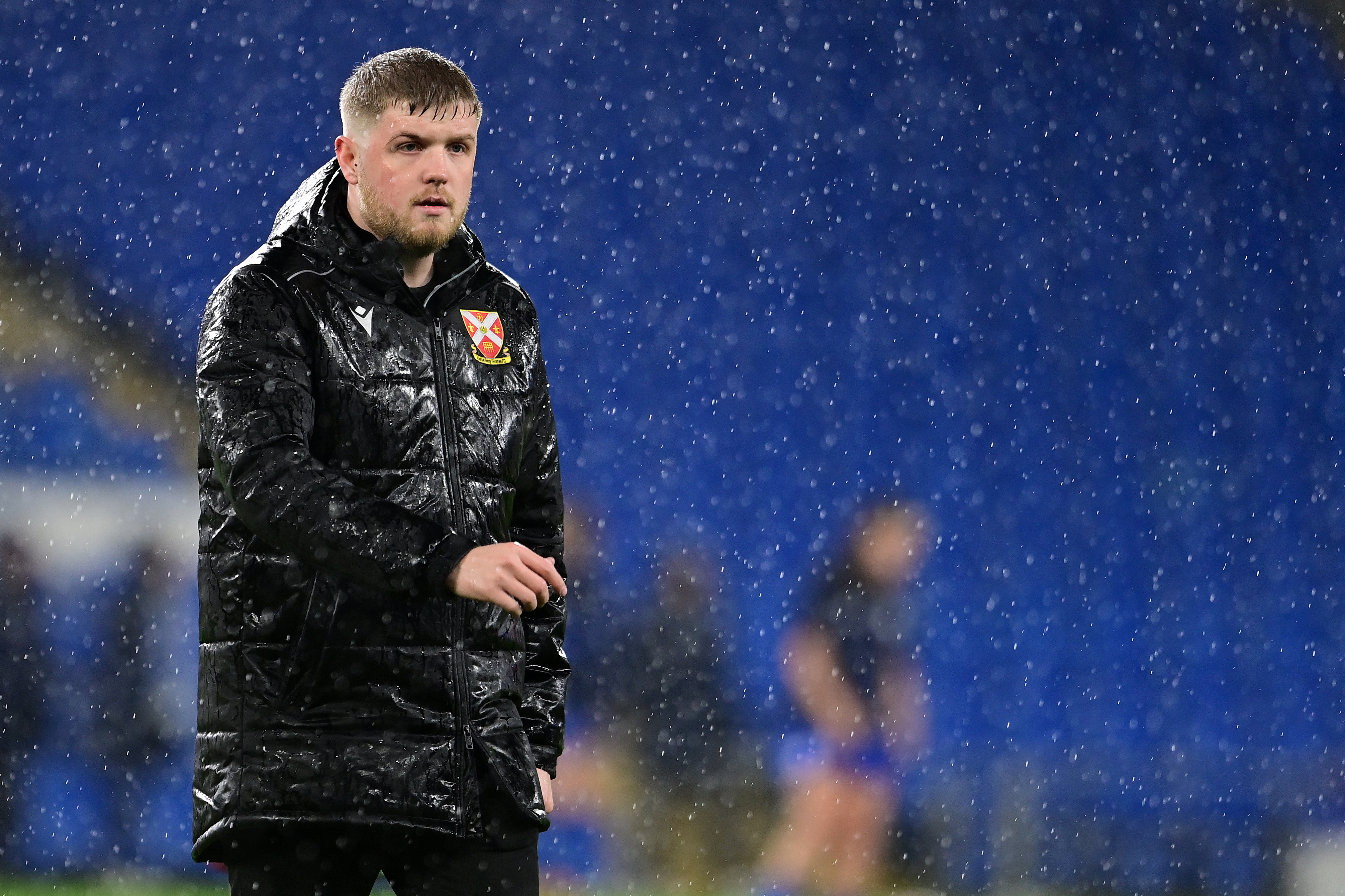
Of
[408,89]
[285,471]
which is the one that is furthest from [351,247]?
[285,471]

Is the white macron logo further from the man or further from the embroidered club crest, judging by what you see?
the embroidered club crest

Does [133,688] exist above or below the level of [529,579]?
above

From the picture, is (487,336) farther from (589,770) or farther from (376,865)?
(589,770)

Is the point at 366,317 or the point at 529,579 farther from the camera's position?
the point at 366,317

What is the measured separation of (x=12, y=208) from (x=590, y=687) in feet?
6.82

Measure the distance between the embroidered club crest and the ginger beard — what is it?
0.30 ft

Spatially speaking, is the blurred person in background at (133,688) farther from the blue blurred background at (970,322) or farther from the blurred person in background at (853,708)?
the blurred person in background at (853,708)

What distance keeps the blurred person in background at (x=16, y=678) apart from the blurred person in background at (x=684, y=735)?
1618 mm

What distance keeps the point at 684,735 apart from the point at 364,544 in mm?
3098

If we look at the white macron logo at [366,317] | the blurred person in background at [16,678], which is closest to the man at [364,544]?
the white macron logo at [366,317]

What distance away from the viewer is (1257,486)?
187 inches

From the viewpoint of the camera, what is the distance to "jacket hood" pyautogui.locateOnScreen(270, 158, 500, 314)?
156cm

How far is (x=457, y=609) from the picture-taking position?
5.07 feet

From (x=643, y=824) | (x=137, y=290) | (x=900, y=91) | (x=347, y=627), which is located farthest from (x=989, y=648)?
(x=347, y=627)
